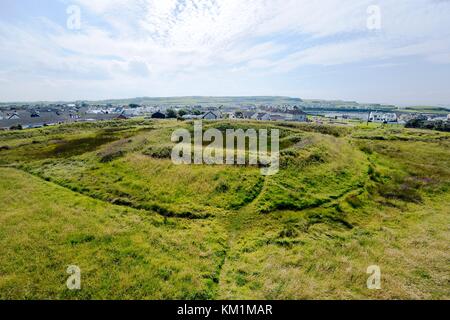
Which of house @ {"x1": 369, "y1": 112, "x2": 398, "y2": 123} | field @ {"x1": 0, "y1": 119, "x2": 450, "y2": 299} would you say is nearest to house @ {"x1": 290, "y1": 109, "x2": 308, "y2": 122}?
house @ {"x1": 369, "y1": 112, "x2": 398, "y2": 123}

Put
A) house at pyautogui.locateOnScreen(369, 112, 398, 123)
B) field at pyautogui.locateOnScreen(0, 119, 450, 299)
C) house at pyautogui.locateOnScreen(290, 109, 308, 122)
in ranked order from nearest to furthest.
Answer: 1. field at pyautogui.locateOnScreen(0, 119, 450, 299)
2. house at pyautogui.locateOnScreen(290, 109, 308, 122)
3. house at pyautogui.locateOnScreen(369, 112, 398, 123)

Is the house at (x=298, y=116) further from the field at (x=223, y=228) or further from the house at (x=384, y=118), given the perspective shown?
the field at (x=223, y=228)

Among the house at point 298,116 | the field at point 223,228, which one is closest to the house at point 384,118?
the house at point 298,116

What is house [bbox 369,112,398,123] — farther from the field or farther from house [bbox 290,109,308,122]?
the field

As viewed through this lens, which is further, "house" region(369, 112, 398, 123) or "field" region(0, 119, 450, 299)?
"house" region(369, 112, 398, 123)

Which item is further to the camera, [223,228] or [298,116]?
[298,116]

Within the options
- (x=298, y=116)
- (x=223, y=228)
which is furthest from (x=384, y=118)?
(x=223, y=228)

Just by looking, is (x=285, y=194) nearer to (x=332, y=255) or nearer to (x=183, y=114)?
(x=332, y=255)

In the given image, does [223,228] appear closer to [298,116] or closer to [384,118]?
[298,116]
